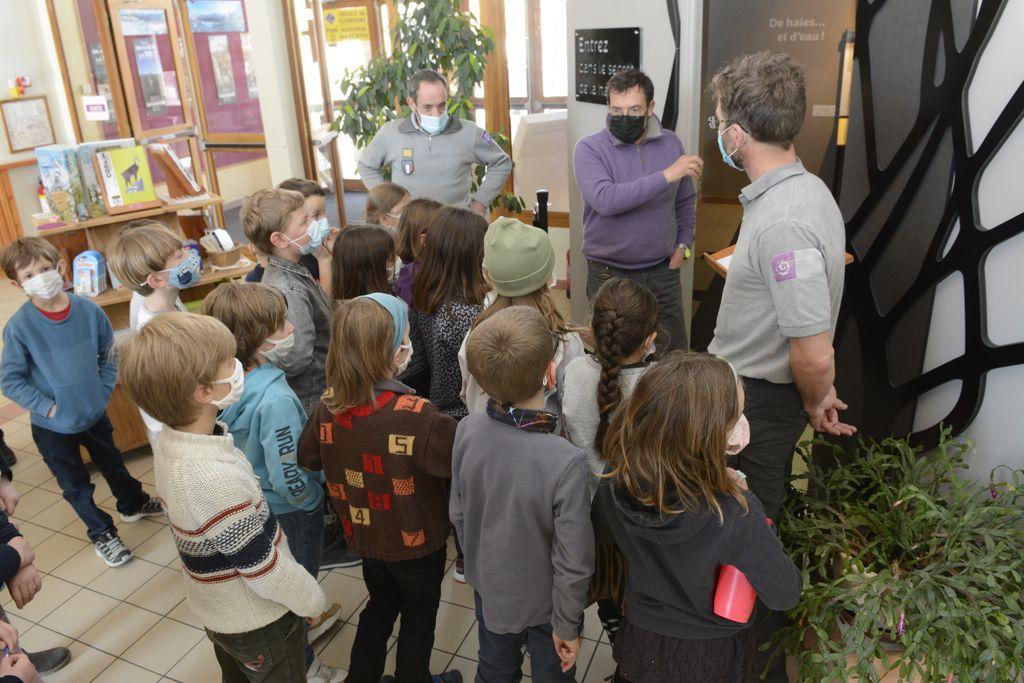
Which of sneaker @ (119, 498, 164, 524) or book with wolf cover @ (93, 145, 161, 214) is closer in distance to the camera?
sneaker @ (119, 498, 164, 524)

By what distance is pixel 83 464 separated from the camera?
3.01 m

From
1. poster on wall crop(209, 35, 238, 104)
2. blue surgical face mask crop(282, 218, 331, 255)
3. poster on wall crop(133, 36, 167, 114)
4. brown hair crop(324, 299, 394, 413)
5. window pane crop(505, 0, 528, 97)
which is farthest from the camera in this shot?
poster on wall crop(209, 35, 238, 104)

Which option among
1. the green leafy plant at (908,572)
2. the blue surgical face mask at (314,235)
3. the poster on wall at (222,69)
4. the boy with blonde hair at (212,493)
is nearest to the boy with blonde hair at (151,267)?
the blue surgical face mask at (314,235)

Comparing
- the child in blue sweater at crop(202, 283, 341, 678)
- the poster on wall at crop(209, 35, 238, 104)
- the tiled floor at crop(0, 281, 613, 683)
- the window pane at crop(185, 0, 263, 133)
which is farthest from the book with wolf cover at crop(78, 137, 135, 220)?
the poster on wall at crop(209, 35, 238, 104)

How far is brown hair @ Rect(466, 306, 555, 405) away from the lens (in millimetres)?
1609

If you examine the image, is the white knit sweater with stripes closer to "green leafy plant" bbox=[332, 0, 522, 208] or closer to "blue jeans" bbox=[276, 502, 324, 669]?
"blue jeans" bbox=[276, 502, 324, 669]

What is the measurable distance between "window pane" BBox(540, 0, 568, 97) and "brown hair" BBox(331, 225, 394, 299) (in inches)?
135

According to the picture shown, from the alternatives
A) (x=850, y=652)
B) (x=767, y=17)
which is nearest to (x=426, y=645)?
(x=850, y=652)

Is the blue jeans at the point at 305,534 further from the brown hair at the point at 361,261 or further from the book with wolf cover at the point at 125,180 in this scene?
the book with wolf cover at the point at 125,180

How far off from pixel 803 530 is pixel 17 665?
1993 mm

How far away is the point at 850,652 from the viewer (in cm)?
166

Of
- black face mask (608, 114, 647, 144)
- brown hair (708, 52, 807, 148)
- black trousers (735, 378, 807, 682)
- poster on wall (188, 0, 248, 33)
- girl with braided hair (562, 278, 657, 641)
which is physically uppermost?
poster on wall (188, 0, 248, 33)

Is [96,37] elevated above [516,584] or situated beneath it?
elevated above

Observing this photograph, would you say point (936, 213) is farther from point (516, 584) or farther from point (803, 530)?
point (516, 584)
